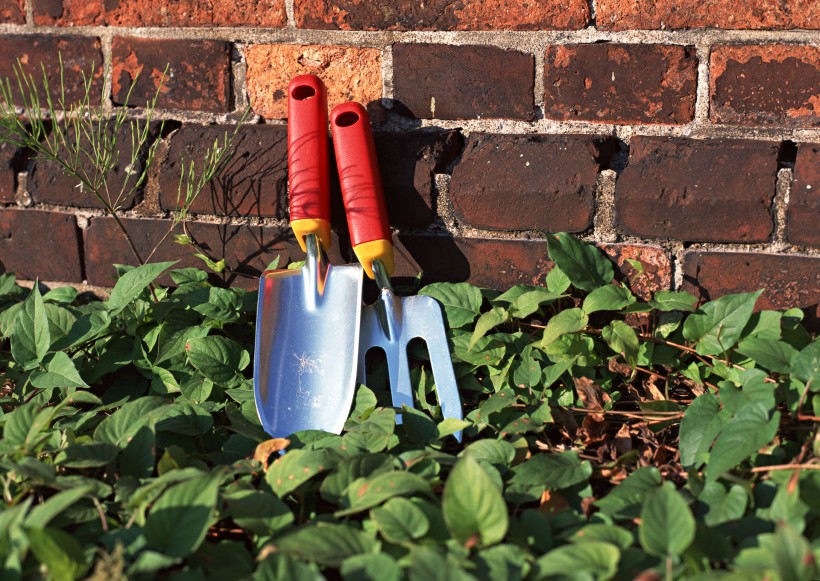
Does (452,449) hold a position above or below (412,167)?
below

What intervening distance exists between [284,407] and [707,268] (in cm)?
61

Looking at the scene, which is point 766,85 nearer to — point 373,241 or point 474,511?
point 373,241

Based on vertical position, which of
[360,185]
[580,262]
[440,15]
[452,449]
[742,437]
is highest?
[440,15]

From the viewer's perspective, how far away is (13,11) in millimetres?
1429

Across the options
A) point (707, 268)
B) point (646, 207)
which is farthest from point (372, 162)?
point (707, 268)

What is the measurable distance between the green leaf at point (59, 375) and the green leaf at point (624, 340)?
700 millimetres

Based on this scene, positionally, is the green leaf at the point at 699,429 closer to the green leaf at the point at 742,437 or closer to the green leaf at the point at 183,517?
the green leaf at the point at 742,437

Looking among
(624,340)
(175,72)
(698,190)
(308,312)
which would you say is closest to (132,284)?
(308,312)

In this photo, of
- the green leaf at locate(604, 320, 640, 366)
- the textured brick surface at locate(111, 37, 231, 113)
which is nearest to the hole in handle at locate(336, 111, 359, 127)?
the textured brick surface at locate(111, 37, 231, 113)

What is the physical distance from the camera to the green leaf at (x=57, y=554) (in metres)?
0.72

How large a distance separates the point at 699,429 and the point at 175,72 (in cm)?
94

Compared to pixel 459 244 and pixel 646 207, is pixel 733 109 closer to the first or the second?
pixel 646 207

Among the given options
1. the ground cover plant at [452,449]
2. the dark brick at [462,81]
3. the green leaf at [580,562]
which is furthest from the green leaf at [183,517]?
the dark brick at [462,81]

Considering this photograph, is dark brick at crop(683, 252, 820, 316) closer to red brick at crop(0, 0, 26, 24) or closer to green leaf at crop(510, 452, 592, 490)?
green leaf at crop(510, 452, 592, 490)
